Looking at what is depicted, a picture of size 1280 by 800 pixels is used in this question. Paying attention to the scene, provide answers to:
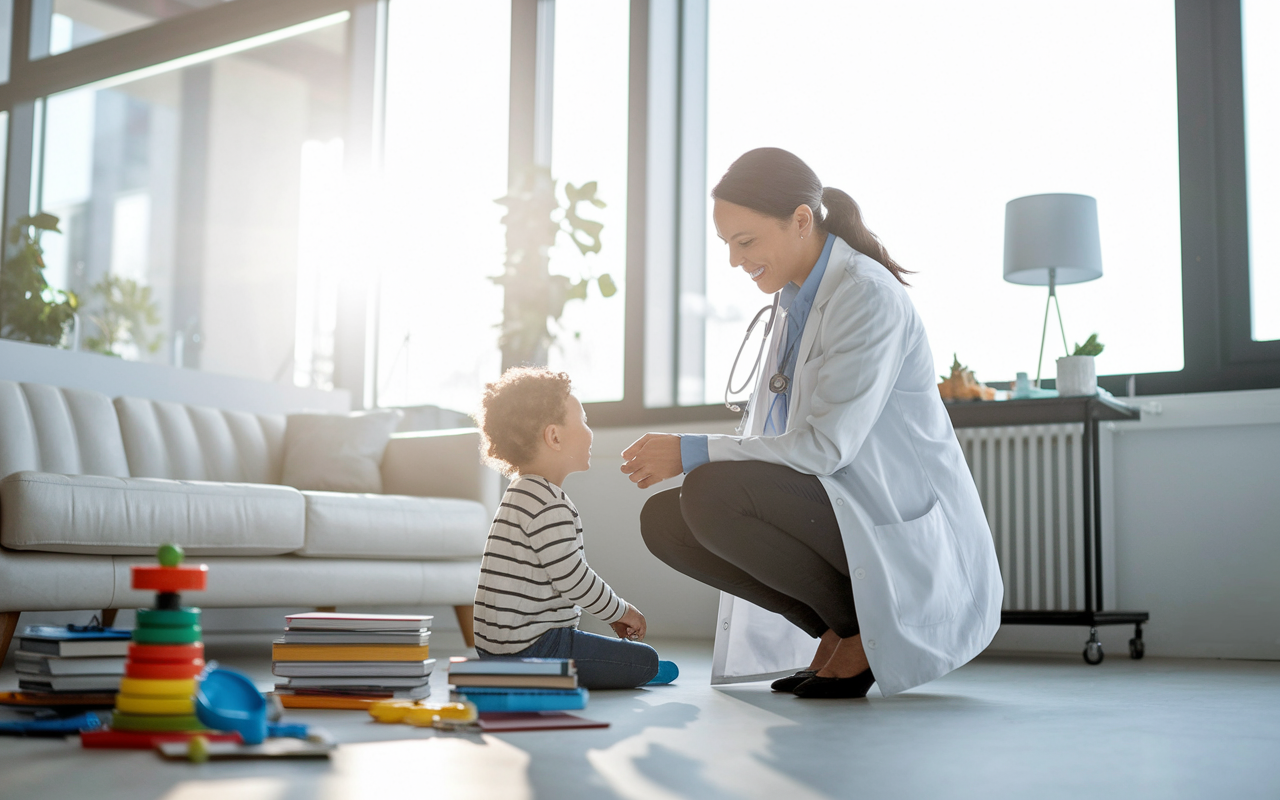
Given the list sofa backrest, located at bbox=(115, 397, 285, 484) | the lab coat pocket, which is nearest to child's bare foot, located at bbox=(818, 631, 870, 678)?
the lab coat pocket

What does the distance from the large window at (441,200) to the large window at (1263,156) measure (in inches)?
112

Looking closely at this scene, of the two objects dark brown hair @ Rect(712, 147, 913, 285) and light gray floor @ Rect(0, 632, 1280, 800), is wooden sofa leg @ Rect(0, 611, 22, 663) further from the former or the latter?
dark brown hair @ Rect(712, 147, 913, 285)

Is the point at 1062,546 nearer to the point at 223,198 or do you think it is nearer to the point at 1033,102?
the point at 1033,102

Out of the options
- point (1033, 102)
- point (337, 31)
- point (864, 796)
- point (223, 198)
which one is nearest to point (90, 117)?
point (223, 198)

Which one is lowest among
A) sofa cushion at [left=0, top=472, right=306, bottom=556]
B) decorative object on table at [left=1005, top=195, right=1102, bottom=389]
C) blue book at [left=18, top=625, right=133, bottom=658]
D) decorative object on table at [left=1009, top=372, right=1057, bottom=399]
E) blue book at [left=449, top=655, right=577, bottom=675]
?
blue book at [left=449, top=655, right=577, bottom=675]

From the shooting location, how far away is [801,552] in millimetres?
1861

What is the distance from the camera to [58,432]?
295 cm

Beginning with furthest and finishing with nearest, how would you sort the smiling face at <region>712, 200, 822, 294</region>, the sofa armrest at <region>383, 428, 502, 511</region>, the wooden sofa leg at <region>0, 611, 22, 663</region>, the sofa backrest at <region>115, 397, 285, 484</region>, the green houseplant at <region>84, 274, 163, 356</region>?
the green houseplant at <region>84, 274, 163, 356</region>, the sofa armrest at <region>383, 428, 502, 511</region>, the sofa backrest at <region>115, 397, 285, 484</region>, the wooden sofa leg at <region>0, 611, 22, 663</region>, the smiling face at <region>712, 200, 822, 294</region>

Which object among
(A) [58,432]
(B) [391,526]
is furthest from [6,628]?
(B) [391,526]

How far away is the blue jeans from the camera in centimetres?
188

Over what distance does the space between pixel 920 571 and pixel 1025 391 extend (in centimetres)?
143

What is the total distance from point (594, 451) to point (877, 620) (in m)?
2.58

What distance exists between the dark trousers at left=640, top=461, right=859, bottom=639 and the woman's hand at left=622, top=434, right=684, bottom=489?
0.05 m

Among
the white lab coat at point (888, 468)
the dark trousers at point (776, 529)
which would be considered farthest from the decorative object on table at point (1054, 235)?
the dark trousers at point (776, 529)
